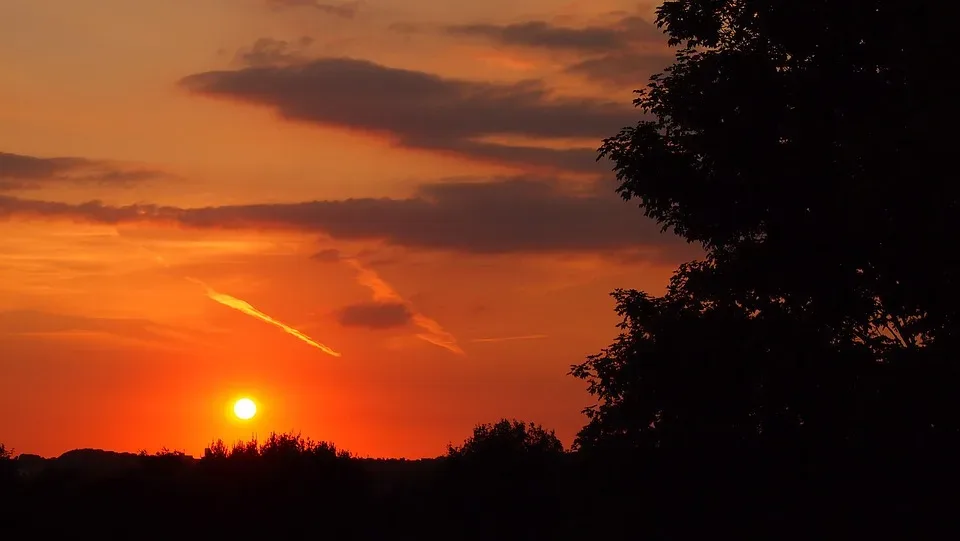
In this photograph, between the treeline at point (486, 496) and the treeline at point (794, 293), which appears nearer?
the treeline at point (794, 293)

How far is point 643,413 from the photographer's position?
30.0m

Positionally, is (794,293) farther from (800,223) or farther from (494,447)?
(494,447)

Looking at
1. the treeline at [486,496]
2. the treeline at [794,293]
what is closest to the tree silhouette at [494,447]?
the treeline at [486,496]

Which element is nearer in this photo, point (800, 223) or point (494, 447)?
point (800, 223)

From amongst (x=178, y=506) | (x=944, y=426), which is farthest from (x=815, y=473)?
(x=178, y=506)

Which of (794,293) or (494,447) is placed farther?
(494,447)

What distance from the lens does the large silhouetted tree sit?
22.6 meters

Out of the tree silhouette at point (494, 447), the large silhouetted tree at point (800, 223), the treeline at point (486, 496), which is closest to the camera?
the large silhouetted tree at point (800, 223)

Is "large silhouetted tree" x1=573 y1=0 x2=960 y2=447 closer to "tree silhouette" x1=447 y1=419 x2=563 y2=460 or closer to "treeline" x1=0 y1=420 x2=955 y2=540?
"treeline" x1=0 y1=420 x2=955 y2=540

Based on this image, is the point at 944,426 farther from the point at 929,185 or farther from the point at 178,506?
the point at 178,506

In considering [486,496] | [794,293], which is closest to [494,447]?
[486,496]

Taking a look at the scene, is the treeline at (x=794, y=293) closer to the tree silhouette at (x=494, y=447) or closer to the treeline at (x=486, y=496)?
the treeline at (x=486, y=496)

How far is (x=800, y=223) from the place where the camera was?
26.3 metres

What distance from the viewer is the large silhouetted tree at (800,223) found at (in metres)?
22.6
